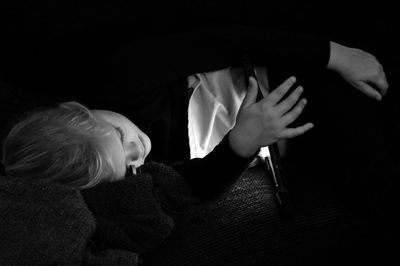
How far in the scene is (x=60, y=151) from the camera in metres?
0.73

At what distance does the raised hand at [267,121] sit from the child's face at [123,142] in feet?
0.59

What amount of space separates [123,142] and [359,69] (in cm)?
47

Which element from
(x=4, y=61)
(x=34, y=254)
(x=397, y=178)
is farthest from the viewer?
(x=4, y=61)

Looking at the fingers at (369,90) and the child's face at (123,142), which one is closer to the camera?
the child's face at (123,142)

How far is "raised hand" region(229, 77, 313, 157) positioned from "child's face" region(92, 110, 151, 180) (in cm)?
18

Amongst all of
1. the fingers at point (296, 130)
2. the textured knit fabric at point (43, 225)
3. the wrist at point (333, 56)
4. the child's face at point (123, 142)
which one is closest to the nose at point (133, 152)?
the child's face at point (123, 142)

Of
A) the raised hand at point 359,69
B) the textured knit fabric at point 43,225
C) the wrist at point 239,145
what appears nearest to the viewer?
the textured knit fabric at point 43,225

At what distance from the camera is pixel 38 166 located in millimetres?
731

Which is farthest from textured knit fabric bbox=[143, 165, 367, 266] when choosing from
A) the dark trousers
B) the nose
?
the nose

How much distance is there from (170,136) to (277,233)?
11.4 inches

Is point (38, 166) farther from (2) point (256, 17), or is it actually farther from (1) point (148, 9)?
(2) point (256, 17)

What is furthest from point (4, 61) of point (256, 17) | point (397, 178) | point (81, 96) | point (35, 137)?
point (397, 178)

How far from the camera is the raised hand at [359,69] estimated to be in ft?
2.86

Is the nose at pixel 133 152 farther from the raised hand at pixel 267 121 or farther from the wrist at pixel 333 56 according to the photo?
the wrist at pixel 333 56
